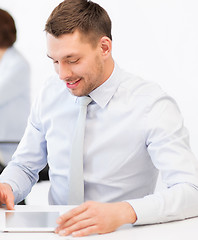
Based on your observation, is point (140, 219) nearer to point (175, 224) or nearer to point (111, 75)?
point (175, 224)

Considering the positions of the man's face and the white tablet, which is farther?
the man's face

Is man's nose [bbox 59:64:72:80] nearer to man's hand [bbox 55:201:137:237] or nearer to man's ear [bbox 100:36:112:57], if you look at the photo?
man's ear [bbox 100:36:112:57]

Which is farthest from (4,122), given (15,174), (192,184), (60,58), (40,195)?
(192,184)

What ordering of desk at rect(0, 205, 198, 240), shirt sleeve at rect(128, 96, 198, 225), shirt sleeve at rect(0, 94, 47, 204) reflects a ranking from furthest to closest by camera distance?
shirt sleeve at rect(0, 94, 47, 204)
shirt sleeve at rect(128, 96, 198, 225)
desk at rect(0, 205, 198, 240)

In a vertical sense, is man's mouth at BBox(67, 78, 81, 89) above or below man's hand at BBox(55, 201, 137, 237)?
above

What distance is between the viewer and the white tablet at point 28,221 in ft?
4.39

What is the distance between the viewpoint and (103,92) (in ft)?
5.65

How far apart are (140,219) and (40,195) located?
121cm

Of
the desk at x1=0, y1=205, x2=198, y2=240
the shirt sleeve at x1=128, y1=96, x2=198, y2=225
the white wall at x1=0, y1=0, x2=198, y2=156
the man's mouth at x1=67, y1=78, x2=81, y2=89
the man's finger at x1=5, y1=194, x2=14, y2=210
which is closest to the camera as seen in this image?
the desk at x1=0, y1=205, x2=198, y2=240

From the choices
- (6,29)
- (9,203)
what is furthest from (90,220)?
(6,29)

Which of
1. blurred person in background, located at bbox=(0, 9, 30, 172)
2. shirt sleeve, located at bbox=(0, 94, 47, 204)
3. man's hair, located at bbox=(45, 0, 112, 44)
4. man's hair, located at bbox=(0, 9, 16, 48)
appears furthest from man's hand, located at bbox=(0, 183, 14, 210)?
man's hair, located at bbox=(0, 9, 16, 48)

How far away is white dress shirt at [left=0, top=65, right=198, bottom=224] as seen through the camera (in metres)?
1.61

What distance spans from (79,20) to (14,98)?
170 cm

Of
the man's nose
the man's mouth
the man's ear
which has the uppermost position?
the man's ear
